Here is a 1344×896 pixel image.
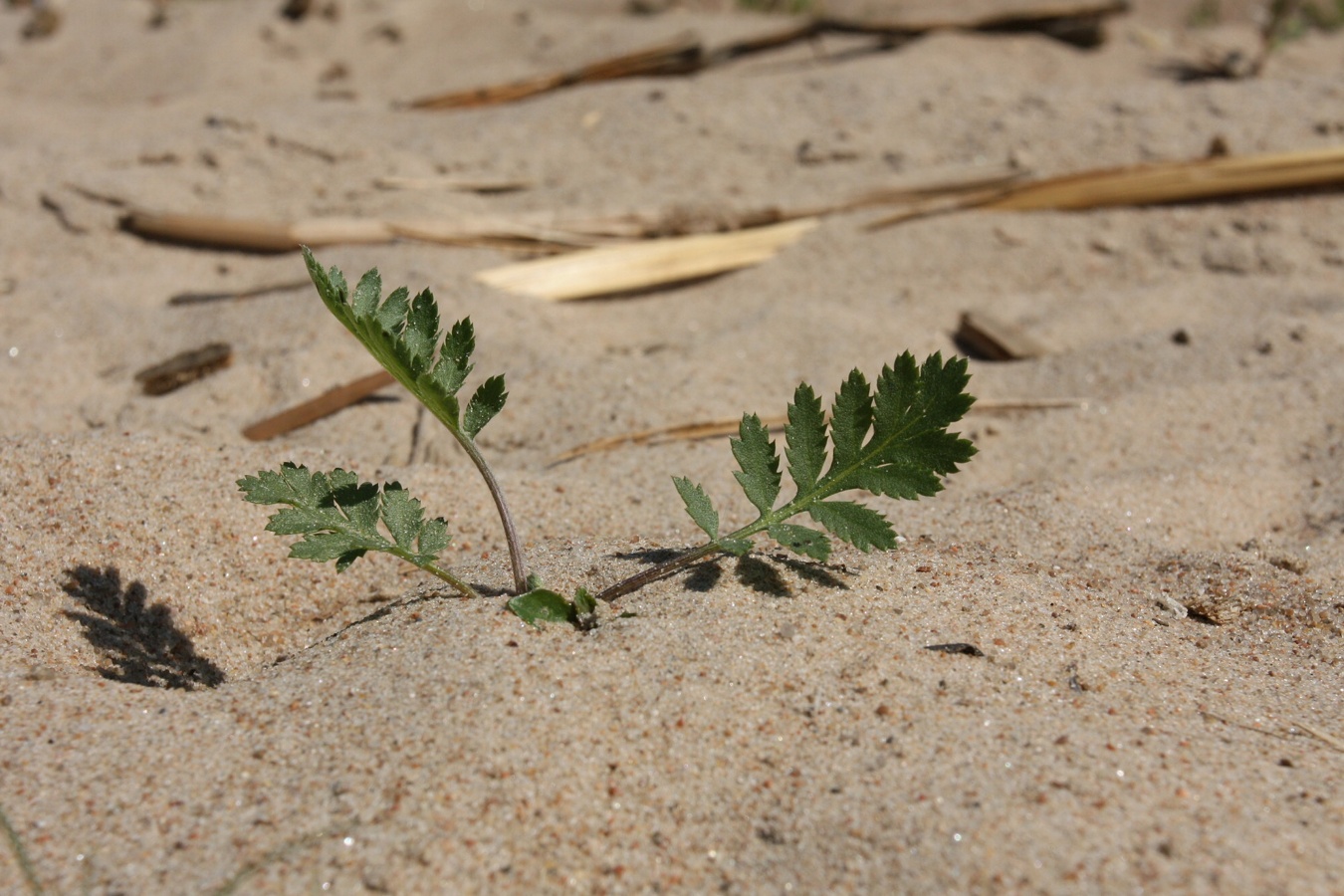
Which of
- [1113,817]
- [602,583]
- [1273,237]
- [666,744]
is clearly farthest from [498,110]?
[1113,817]

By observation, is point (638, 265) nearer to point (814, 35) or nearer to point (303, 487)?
point (303, 487)

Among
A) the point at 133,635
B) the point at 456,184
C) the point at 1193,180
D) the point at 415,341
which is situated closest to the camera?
the point at 415,341

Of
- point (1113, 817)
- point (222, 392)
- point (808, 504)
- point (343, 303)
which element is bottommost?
point (222, 392)

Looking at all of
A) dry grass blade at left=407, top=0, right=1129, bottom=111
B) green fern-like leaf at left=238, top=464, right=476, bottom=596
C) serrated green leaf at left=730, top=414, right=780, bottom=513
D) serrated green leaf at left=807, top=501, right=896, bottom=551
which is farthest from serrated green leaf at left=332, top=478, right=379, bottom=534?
dry grass blade at left=407, top=0, right=1129, bottom=111

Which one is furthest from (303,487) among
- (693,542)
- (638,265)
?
(638,265)

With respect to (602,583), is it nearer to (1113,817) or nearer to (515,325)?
(1113,817)

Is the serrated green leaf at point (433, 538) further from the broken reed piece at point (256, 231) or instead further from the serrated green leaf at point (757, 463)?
the broken reed piece at point (256, 231)

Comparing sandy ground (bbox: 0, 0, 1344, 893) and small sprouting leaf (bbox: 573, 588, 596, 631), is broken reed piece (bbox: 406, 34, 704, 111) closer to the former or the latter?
sandy ground (bbox: 0, 0, 1344, 893)
